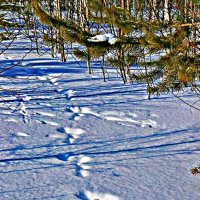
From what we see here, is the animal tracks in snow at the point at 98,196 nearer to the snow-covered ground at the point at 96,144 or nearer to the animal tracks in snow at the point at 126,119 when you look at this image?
the snow-covered ground at the point at 96,144

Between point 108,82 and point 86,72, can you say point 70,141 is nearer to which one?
point 108,82

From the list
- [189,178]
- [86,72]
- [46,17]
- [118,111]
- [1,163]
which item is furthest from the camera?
[86,72]

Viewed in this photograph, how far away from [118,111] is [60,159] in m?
2.04

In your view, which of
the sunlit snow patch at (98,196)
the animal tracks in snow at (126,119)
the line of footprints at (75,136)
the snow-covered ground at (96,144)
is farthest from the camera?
the animal tracks in snow at (126,119)

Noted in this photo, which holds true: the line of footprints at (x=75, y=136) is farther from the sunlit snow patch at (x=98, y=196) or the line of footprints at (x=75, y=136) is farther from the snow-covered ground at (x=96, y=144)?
the sunlit snow patch at (x=98, y=196)

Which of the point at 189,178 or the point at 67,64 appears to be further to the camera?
the point at 67,64

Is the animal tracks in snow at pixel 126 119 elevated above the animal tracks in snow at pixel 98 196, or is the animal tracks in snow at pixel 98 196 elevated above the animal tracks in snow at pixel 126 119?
the animal tracks in snow at pixel 126 119

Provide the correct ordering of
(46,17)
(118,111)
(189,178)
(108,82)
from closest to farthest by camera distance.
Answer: (46,17), (189,178), (118,111), (108,82)

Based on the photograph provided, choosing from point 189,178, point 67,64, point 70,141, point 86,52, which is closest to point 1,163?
point 70,141

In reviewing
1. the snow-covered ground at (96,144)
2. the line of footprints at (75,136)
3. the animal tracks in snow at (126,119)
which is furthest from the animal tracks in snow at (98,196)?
the animal tracks in snow at (126,119)

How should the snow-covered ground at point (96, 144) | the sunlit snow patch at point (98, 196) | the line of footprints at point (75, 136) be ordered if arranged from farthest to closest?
the line of footprints at point (75, 136) < the snow-covered ground at point (96, 144) < the sunlit snow patch at point (98, 196)

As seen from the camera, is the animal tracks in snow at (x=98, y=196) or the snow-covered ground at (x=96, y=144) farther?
the snow-covered ground at (x=96, y=144)

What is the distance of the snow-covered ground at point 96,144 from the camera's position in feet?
11.9

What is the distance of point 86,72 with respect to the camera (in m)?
9.20
